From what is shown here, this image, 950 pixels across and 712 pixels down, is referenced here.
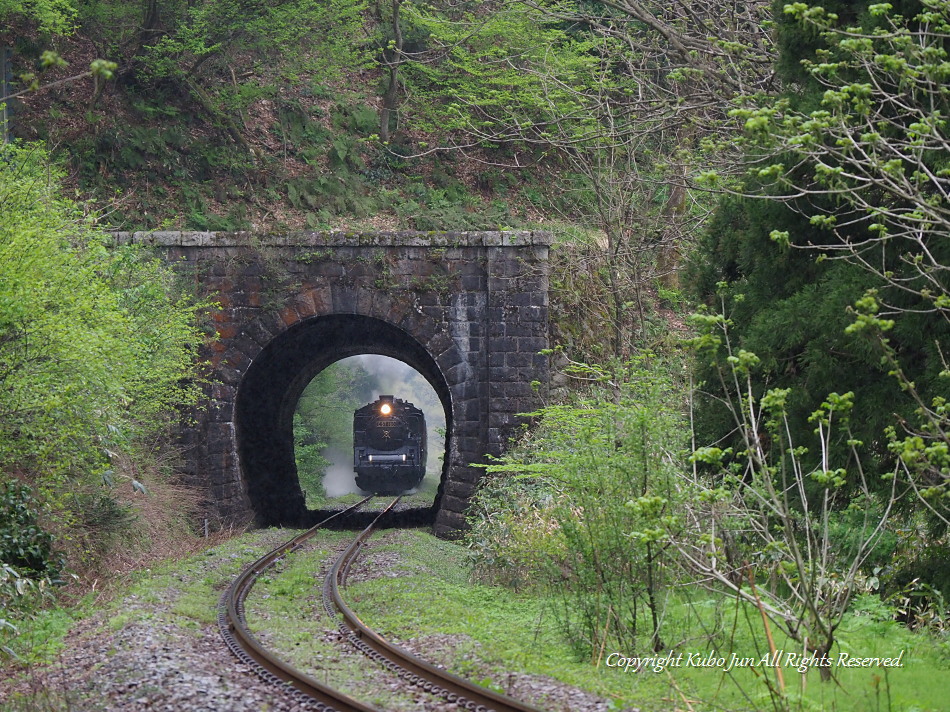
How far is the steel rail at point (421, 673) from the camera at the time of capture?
698cm

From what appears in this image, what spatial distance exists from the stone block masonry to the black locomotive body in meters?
14.8

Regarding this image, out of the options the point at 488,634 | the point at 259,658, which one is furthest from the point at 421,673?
the point at 259,658

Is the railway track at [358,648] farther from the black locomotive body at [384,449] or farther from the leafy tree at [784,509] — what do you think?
the black locomotive body at [384,449]

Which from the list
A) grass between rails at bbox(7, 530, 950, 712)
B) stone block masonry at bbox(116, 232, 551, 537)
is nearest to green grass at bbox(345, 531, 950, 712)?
grass between rails at bbox(7, 530, 950, 712)

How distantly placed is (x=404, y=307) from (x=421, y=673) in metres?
11.7

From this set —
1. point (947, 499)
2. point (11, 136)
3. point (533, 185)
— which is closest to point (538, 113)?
point (533, 185)

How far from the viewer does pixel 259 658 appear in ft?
29.6

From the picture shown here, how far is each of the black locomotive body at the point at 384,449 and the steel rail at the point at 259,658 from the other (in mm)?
19959

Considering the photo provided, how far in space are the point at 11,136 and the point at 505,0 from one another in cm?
1611

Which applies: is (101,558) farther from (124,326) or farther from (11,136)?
(11,136)

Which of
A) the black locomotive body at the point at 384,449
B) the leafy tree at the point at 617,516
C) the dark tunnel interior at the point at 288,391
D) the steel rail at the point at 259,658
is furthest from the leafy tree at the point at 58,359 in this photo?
the black locomotive body at the point at 384,449

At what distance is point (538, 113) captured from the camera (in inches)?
1080

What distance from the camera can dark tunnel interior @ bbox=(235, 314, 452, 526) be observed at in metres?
22.1

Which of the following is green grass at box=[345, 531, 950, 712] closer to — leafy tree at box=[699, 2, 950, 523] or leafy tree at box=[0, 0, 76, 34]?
leafy tree at box=[699, 2, 950, 523]
